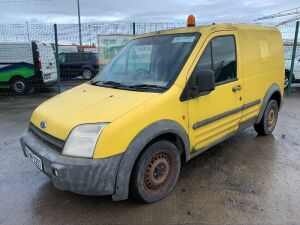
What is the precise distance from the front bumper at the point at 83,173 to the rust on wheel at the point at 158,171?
510mm

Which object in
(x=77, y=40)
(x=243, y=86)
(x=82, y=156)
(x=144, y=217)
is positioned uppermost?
(x=77, y=40)

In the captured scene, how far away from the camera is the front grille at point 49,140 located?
2896mm

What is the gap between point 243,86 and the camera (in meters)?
4.27

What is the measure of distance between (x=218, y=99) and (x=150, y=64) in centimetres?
99


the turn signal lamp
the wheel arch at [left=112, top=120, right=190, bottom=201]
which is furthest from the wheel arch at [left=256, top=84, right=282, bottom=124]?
the wheel arch at [left=112, top=120, right=190, bottom=201]

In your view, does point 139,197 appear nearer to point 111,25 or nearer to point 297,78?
point 111,25

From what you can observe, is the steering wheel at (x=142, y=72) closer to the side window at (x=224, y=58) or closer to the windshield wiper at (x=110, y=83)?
the windshield wiper at (x=110, y=83)

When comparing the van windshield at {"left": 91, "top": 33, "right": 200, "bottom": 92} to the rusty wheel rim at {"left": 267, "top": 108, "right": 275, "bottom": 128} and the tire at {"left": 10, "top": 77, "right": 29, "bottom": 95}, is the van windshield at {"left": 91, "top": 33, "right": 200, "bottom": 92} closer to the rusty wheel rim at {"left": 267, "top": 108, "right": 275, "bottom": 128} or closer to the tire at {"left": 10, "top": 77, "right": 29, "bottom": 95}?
the rusty wheel rim at {"left": 267, "top": 108, "right": 275, "bottom": 128}

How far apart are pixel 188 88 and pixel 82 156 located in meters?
1.40

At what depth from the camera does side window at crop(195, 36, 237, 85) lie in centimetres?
368

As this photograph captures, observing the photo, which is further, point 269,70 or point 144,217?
point 269,70

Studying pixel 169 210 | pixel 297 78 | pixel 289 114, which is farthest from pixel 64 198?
pixel 297 78

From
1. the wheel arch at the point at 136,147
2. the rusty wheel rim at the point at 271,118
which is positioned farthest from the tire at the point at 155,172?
the rusty wheel rim at the point at 271,118

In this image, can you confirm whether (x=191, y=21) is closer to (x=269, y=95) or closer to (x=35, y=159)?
(x=269, y=95)
